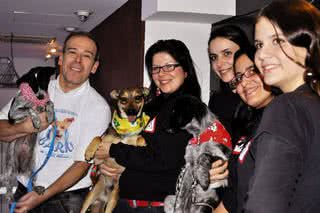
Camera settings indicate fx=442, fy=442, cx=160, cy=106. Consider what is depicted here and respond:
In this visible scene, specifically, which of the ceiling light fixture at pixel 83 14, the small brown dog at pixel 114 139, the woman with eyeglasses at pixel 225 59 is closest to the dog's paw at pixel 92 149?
the small brown dog at pixel 114 139

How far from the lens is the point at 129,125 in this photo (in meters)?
2.55

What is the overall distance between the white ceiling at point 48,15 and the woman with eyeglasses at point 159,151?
2636 millimetres

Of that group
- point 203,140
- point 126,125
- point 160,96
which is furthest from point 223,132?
point 126,125

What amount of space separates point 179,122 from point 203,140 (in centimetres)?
14

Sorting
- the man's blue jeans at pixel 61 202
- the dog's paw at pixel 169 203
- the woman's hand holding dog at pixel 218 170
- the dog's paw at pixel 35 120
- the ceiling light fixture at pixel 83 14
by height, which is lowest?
the man's blue jeans at pixel 61 202

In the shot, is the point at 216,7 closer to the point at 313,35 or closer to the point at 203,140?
the point at 203,140

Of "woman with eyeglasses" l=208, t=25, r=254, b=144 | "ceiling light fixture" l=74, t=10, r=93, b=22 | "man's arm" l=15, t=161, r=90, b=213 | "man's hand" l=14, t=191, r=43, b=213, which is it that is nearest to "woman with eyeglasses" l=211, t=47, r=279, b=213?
"woman with eyeglasses" l=208, t=25, r=254, b=144

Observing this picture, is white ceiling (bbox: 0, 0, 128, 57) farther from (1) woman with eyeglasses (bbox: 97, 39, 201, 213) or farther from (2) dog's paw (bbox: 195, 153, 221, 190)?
(2) dog's paw (bbox: 195, 153, 221, 190)

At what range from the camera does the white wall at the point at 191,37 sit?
4.23 m

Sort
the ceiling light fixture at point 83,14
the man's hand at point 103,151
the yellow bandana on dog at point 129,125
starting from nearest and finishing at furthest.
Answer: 1. the man's hand at point 103,151
2. the yellow bandana on dog at point 129,125
3. the ceiling light fixture at point 83,14

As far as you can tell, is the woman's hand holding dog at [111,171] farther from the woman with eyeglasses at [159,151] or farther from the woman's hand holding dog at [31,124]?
the woman's hand holding dog at [31,124]

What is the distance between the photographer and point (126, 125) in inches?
100

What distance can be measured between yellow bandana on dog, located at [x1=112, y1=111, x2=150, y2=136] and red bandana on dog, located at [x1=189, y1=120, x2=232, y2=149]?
22.4 inches

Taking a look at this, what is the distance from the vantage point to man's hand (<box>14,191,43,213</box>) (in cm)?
239
